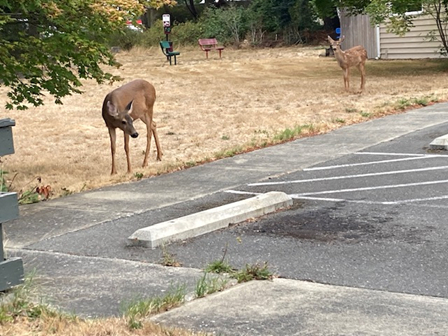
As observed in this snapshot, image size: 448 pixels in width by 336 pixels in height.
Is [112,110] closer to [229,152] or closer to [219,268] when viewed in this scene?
[229,152]

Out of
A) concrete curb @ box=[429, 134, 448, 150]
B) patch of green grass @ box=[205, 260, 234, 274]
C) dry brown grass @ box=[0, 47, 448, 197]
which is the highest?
patch of green grass @ box=[205, 260, 234, 274]

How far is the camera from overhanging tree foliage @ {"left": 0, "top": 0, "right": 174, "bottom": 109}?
11.7m

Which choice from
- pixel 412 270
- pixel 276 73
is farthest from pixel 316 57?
pixel 412 270

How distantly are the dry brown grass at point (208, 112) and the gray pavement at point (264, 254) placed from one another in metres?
1.97

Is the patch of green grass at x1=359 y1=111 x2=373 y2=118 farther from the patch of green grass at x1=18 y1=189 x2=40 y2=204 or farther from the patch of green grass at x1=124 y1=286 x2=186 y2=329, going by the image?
the patch of green grass at x1=124 y1=286 x2=186 y2=329

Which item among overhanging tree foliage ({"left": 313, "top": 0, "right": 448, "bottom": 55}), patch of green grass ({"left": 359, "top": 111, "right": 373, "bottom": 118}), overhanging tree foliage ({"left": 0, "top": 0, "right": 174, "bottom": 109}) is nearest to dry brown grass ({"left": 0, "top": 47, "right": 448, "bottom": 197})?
patch of green grass ({"left": 359, "top": 111, "right": 373, "bottom": 118})

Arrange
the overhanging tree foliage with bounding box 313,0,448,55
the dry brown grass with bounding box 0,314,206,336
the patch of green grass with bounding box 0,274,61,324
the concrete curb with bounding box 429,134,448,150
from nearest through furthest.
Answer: the dry brown grass with bounding box 0,314,206,336 < the patch of green grass with bounding box 0,274,61,324 < the concrete curb with bounding box 429,134,448,150 < the overhanging tree foliage with bounding box 313,0,448,55

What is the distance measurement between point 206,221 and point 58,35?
16.9 feet

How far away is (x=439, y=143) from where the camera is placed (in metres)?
12.5

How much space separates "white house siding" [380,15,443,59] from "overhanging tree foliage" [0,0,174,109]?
17.8m

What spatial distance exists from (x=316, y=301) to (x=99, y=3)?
7.09 meters

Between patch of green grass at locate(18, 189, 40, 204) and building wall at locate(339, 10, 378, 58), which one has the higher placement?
building wall at locate(339, 10, 378, 58)

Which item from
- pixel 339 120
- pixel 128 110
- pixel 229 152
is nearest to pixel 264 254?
pixel 128 110

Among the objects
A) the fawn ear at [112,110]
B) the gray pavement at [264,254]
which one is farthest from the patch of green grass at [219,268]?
the fawn ear at [112,110]
